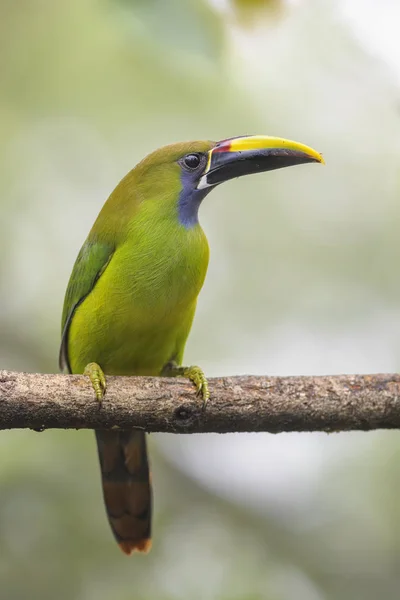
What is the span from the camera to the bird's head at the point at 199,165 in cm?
415

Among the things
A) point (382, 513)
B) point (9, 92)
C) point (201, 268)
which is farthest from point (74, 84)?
point (382, 513)

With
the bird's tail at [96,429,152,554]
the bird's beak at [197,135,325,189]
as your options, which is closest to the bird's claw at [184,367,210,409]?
the bird's tail at [96,429,152,554]

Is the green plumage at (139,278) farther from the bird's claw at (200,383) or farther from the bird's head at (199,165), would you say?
the bird's claw at (200,383)

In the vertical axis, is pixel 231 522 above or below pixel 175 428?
above

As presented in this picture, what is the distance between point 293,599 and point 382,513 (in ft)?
4.30

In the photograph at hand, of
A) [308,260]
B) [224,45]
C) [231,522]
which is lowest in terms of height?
[231,522]

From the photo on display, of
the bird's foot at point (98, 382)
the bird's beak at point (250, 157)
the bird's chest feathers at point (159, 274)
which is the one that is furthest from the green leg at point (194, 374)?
the bird's beak at point (250, 157)

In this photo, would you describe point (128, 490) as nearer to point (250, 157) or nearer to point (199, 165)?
point (199, 165)

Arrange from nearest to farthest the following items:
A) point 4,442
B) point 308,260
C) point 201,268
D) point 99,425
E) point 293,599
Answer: point 99,425 < point 201,268 < point 293,599 < point 4,442 < point 308,260

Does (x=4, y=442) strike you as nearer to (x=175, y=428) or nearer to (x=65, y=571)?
(x=65, y=571)

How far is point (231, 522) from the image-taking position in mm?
5957

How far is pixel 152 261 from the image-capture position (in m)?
4.05

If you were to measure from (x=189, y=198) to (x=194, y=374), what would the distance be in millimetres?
971

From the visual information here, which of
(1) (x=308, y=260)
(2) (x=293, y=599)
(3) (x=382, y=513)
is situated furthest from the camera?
(1) (x=308, y=260)
